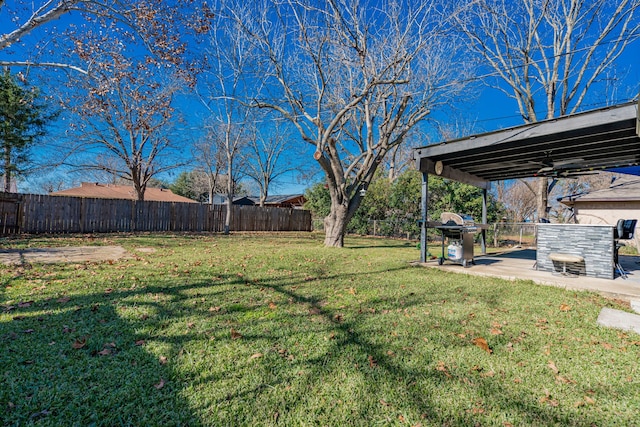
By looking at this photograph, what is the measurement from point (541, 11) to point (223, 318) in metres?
15.0

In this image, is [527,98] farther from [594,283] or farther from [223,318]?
[223,318]

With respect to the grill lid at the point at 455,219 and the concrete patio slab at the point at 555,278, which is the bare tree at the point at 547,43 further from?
the grill lid at the point at 455,219

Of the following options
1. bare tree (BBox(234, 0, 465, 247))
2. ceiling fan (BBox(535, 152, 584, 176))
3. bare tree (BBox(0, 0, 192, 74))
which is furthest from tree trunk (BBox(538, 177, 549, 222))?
bare tree (BBox(0, 0, 192, 74))

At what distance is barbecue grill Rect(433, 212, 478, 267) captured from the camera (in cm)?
631

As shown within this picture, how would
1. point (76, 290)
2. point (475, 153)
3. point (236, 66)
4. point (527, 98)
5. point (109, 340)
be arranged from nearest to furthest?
point (109, 340) → point (76, 290) → point (475, 153) → point (236, 66) → point (527, 98)

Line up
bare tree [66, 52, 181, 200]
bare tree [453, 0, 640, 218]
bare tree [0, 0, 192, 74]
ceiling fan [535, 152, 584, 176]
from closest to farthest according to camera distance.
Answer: bare tree [0, 0, 192, 74], bare tree [66, 52, 181, 200], ceiling fan [535, 152, 584, 176], bare tree [453, 0, 640, 218]

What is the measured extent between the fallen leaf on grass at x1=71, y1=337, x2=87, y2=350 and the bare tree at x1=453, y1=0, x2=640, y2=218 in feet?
42.7

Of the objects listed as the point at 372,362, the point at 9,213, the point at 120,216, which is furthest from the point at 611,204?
the point at 9,213

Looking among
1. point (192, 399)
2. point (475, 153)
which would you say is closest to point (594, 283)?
point (475, 153)

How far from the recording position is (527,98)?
40.6 ft

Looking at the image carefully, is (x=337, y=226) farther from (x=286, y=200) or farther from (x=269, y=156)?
(x=286, y=200)

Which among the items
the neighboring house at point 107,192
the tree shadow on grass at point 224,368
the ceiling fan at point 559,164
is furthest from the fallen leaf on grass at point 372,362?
the neighboring house at point 107,192

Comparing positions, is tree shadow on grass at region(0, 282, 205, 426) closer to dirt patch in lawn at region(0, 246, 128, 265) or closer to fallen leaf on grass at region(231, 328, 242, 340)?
fallen leaf on grass at region(231, 328, 242, 340)

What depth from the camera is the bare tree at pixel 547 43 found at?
34.2ft
